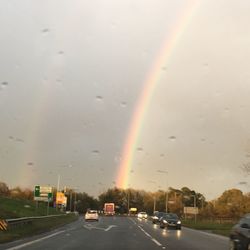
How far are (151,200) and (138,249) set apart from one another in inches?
6578

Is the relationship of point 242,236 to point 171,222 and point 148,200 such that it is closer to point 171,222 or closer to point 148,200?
point 171,222

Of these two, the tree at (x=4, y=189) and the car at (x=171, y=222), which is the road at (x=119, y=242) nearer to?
the car at (x=171, y=222)

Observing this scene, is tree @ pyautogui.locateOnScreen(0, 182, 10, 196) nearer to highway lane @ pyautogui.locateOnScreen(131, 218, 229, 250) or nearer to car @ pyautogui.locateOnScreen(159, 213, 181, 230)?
car @ pyautogui.locateOnScreen(159, 213, 181, 230)

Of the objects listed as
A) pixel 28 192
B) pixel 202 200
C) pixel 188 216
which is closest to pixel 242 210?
pixel 188 216

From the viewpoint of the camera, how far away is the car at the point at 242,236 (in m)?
18.9

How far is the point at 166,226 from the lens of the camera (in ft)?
172

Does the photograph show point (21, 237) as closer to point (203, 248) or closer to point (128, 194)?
point (203, 248)

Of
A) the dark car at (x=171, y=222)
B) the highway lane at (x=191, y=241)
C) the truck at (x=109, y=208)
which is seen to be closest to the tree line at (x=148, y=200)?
the truck at (x=109, y=208)

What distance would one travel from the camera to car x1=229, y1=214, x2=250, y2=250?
18.9 metres

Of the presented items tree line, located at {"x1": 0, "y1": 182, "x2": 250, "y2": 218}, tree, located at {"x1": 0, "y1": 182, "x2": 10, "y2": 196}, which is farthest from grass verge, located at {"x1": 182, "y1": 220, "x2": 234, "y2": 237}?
tree, located at {"x1": 0, "y1": 182, "x2": 10, "y2": 196}

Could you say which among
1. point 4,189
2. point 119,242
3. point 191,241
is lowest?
point 119,242

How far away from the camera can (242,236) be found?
19.4 metres

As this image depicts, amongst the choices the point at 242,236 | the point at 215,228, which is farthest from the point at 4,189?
the point at 242,236

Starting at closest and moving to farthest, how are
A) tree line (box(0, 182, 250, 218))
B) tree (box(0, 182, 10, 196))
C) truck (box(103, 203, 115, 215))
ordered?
truck (box(103, 203, 115, 215)) → tree line (box(0, 182, 250, 218)) → tree (box(0, 182, 10, 196))
